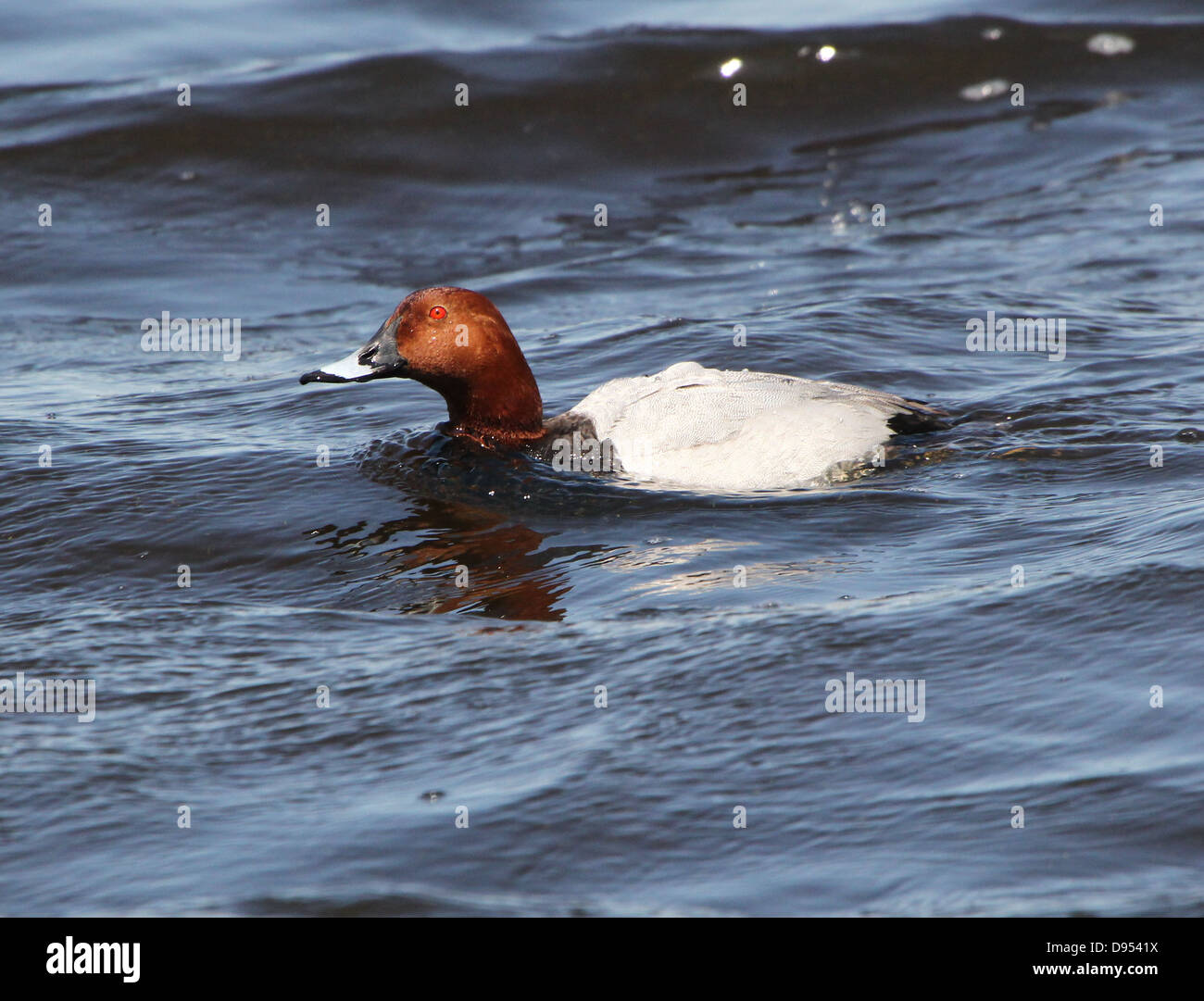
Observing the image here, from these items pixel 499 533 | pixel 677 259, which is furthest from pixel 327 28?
pixel 499 533

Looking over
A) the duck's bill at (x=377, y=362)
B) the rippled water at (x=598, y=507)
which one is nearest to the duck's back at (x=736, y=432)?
the rippled water at (x=598, y=507)

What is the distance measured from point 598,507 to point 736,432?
0.68 meters

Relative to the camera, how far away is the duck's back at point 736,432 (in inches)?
260

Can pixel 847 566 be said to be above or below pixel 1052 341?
below

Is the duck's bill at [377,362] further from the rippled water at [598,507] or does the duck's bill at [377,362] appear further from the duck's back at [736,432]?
the duck's back at [736,432]

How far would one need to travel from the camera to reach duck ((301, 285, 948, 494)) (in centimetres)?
661

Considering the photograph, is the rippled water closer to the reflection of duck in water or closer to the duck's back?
the reflection of duck in water

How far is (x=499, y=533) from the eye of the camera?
6.43 meters

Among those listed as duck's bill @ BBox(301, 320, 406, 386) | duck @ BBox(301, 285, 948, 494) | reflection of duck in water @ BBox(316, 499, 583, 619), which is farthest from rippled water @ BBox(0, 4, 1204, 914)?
duck's bill @ BBox(301, 320, 406, 386)

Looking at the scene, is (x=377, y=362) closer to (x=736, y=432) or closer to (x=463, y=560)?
(x=463, y=560)

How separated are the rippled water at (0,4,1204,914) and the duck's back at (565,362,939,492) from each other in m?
0.18

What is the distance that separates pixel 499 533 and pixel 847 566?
1.50 metres
